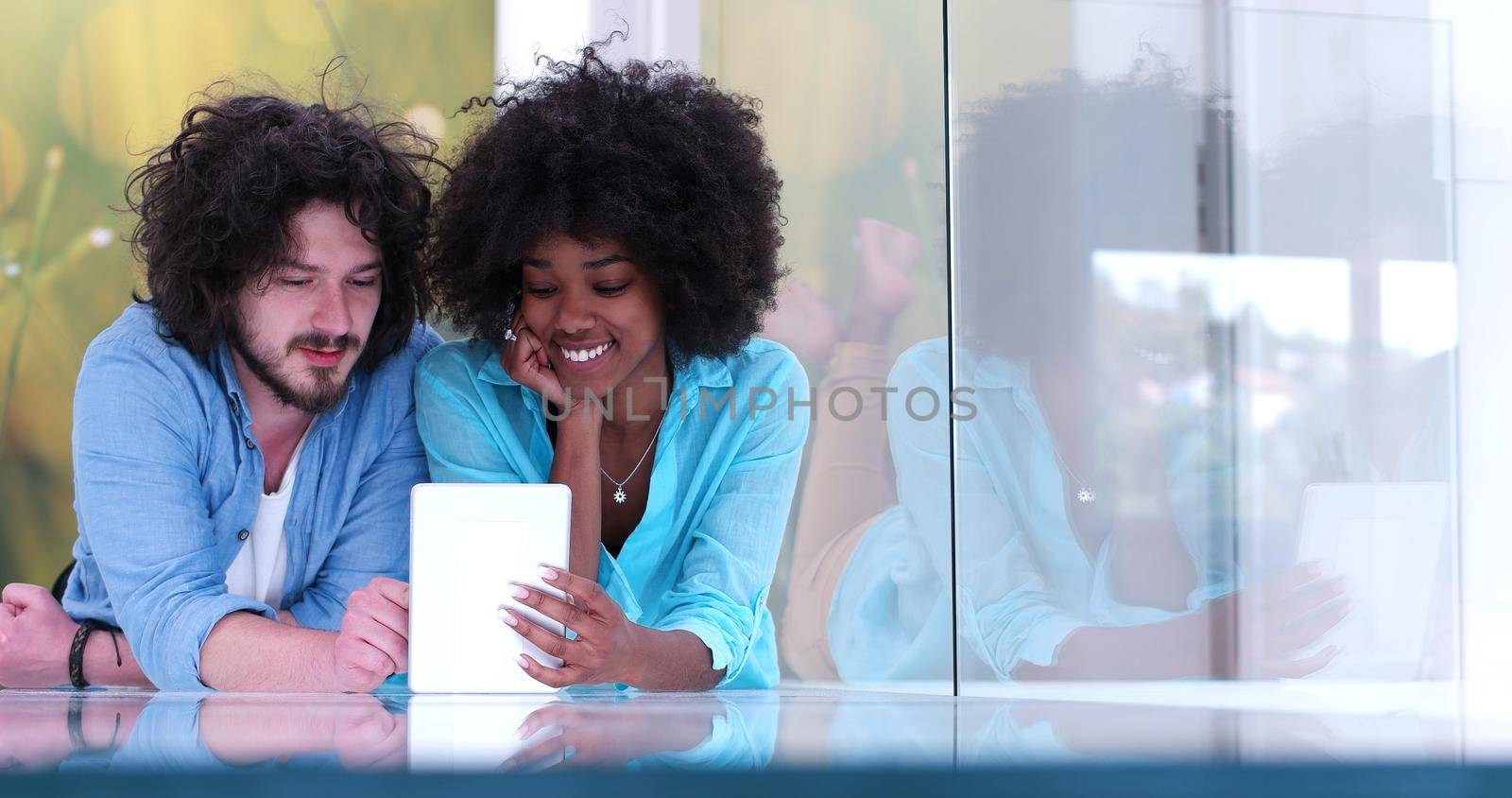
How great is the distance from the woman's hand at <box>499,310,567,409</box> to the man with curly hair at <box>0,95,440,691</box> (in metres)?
0.15

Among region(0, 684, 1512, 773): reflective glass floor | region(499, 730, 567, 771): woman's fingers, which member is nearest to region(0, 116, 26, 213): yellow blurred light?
region(0, 684, 1512, 773): reflective glass floor

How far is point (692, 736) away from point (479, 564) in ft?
2.24

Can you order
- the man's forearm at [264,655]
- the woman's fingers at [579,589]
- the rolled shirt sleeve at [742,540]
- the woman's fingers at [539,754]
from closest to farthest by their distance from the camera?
the woman's fingers at [539,754] < the woman's fingers at [579,589] < the man's forearm at [264,655] < the rolled shirt sleeve at [742,540]

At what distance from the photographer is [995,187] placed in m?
1.33

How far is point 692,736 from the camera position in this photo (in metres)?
0.44

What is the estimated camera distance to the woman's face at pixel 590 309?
1.48 metres

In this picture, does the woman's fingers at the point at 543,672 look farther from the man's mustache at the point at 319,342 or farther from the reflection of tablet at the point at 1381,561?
the reflection of tablet at the point at 1381,561

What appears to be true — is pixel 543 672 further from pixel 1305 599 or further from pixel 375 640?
pixel 1305 599

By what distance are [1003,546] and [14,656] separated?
47.1 inches

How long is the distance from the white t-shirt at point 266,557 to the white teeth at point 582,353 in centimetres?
35

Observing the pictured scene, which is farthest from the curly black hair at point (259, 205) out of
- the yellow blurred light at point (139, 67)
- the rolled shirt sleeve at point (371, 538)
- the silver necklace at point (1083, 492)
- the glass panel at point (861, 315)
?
the yellow blurred light at point (139, 67)

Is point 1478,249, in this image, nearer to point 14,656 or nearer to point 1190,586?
point 1190,586

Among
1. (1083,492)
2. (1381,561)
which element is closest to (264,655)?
(1083,492)

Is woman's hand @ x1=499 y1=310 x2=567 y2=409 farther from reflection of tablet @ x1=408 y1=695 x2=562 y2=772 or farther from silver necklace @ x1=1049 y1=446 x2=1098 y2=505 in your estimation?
reflection of tablet @ x1=408 y1=695 x2=562 y2=772
